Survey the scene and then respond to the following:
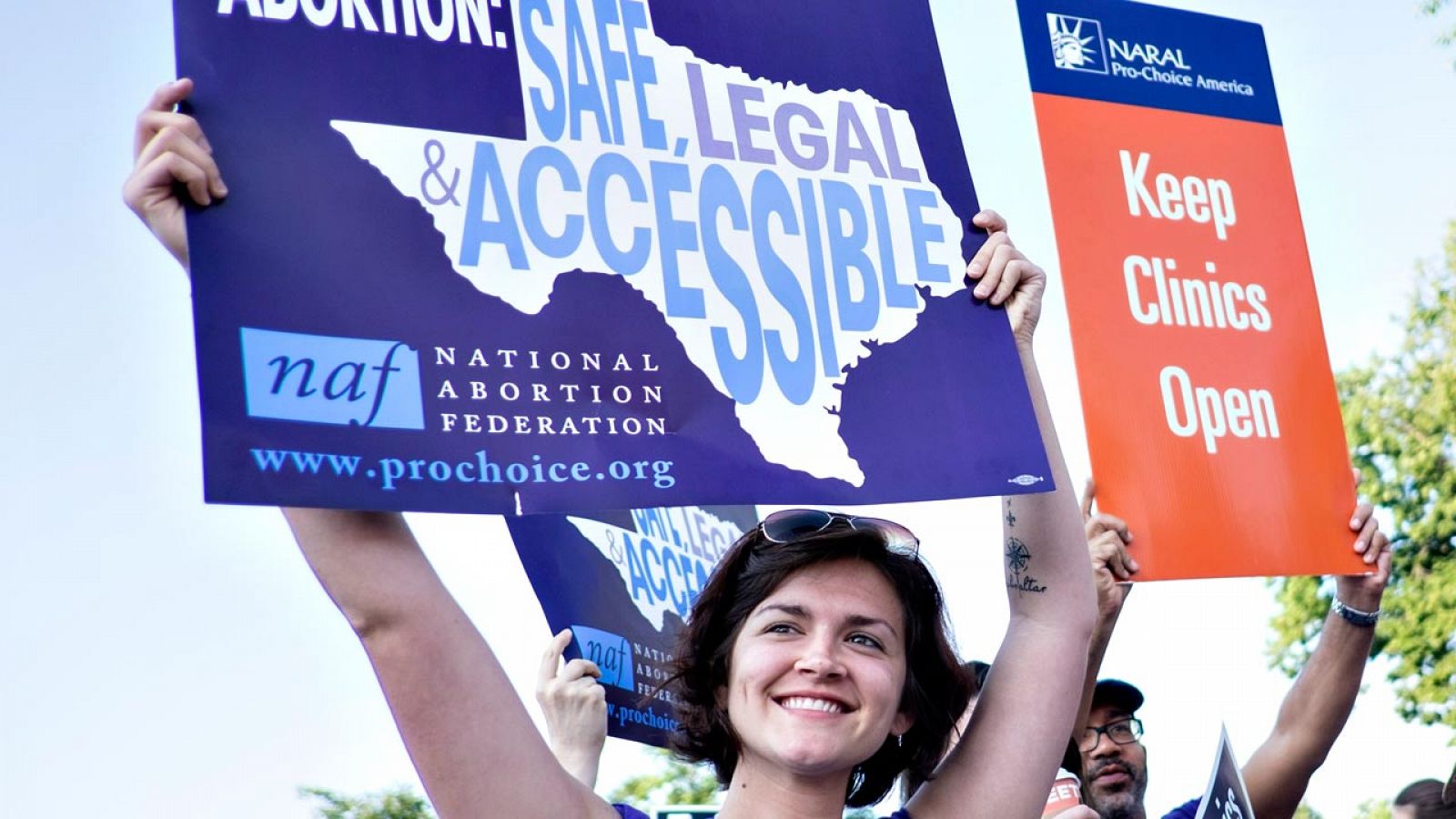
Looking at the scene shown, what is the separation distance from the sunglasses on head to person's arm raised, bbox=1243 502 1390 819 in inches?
66.8

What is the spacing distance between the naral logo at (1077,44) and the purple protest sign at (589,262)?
2.90 feet

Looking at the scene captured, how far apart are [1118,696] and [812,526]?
1750mm

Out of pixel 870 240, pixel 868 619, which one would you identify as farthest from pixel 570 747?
pixel 870 240

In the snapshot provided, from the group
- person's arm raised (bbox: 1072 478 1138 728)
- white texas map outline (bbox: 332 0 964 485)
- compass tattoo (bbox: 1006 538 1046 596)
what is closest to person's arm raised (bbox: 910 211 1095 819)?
compass tattoo (bbox: 1006 538 1046 596)

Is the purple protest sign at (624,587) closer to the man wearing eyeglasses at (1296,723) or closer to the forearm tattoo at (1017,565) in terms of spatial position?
the forearm tattoo at (1017,565)

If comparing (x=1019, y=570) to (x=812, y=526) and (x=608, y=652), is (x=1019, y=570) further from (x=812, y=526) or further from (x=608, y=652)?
(x=608, y=652)

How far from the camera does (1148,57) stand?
159 inches

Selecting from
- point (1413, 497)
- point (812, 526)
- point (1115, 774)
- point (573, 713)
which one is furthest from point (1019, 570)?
point (1413, 497)

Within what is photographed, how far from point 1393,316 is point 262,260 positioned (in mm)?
17325

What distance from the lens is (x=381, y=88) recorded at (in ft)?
Result: 7.82

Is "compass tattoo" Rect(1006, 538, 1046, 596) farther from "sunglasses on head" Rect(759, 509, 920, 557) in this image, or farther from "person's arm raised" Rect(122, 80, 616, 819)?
"person's arm raised" Rect(122, 80, 616, 819)

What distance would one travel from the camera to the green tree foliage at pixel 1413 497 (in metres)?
15.7

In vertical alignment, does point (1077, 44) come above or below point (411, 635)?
above

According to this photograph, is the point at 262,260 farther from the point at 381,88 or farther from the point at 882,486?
the point at 882,486
